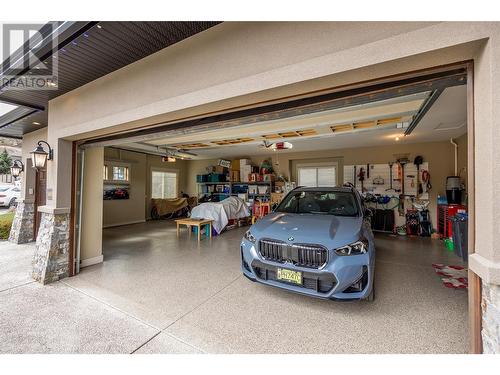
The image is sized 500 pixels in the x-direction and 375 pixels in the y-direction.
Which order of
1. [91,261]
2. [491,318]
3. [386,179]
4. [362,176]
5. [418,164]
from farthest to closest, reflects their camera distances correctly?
[362,176]
[386,179]
[418,164]
[91,261]
[491,318]

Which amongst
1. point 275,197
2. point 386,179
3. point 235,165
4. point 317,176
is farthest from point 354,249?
point 235,165

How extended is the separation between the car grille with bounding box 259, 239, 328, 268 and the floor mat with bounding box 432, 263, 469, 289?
2.10 metres

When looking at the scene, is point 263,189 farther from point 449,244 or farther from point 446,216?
point 449,244

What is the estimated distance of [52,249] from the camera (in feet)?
10.3

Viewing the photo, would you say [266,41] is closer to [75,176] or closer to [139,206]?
[75,176]

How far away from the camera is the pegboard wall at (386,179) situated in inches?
249

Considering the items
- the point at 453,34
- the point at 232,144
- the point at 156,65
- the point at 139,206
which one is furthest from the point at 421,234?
the point at 139,206

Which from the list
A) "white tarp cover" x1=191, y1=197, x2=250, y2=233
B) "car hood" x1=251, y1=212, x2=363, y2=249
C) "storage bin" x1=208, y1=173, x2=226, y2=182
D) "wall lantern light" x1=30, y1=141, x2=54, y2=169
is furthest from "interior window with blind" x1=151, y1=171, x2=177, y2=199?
"car hood" x1=251, y1=212, x2=363, y2=249

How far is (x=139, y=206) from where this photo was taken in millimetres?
8461

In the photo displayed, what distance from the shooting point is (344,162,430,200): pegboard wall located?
6324mm

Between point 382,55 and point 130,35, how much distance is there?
2257 millimetres

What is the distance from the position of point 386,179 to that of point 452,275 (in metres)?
4.08

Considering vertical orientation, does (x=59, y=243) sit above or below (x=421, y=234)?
above

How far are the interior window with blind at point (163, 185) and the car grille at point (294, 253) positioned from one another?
26.6 feet
